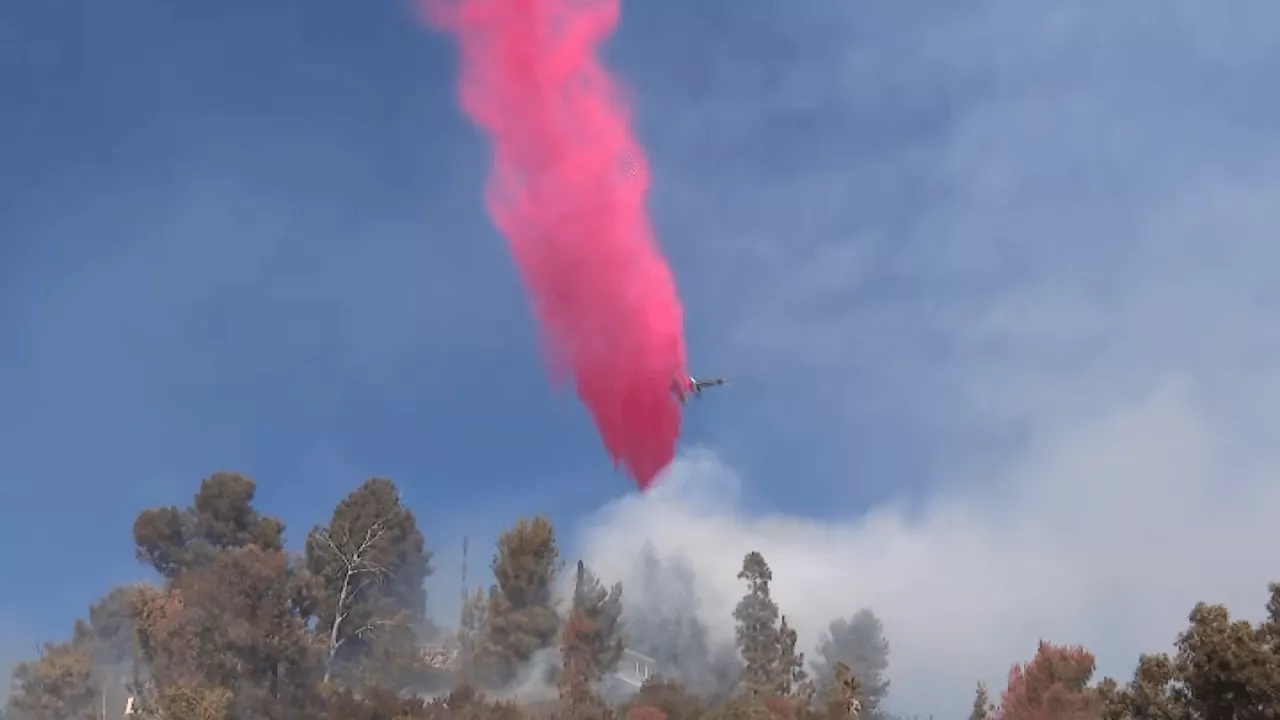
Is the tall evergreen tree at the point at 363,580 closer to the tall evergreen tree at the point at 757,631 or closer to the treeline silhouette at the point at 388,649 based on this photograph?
the treeline silhouette at the point at 388,649

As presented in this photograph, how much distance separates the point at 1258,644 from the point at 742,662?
80.1 m

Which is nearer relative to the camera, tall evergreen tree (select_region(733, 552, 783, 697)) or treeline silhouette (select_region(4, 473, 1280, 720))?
treeline silhouette (select_region(4, 473, 1280, 720))

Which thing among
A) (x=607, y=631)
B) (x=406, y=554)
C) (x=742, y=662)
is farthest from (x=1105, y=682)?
(x=406, y=554)

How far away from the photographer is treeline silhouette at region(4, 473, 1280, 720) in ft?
200

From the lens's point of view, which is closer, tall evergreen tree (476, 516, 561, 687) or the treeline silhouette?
the treeline silhouette

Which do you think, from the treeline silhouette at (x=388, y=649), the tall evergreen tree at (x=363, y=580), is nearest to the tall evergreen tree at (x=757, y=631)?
the treeline silhouette at (x=388, y=649)

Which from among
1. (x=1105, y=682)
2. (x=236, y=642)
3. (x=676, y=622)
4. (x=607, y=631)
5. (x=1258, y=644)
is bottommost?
(x=1258, y=644)

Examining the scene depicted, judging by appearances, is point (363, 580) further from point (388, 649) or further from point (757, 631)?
point (757, 631)

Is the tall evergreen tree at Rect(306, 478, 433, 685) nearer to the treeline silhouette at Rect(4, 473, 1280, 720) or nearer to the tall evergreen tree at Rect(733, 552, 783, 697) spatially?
the treeline silhouette at Rect(4, 473, 1280, 720)

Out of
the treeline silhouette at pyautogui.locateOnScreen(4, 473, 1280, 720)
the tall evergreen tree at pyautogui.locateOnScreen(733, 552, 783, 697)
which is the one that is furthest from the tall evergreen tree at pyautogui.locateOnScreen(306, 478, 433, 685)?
the tall evergreen tree at pyautogui.locateOnScreen(733, 552, 783, 697)

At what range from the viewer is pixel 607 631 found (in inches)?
A: 3511

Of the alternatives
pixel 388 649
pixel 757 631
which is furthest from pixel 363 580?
pixel 757 631

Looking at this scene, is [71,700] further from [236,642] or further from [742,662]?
[742,662]

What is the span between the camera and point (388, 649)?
84.3m
